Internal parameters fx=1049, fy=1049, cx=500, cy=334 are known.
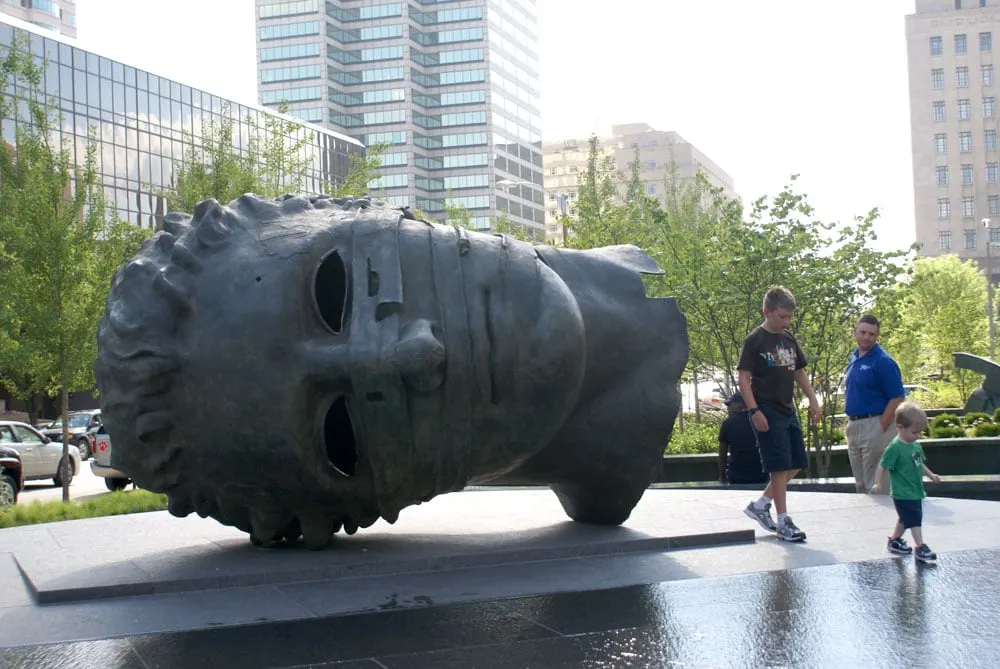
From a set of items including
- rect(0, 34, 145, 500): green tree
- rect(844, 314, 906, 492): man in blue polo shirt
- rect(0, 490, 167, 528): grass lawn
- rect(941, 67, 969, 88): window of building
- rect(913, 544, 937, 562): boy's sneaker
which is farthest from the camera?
rect(941, 67, 969, 88): window of building

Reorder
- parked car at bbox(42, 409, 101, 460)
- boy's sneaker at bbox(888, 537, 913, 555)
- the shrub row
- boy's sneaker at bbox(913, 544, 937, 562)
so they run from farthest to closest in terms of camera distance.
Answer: parked car at bbox(42, 409, 101, 460) → the shrub row → boy's sneaker at bbox(888, 537, 913, 555) → boy's sneaker at bbox(913, 544, 937, 562)

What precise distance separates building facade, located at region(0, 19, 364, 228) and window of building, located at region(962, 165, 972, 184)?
247 feet

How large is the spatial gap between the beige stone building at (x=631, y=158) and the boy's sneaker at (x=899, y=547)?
400 ft

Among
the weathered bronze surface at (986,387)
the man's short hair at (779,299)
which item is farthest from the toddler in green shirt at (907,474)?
the weathered bronze surface at (986,387)

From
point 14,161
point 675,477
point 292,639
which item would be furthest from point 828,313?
point 14,161

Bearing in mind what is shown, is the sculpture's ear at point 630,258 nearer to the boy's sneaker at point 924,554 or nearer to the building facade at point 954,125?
the boy's sneaker at point 924,554

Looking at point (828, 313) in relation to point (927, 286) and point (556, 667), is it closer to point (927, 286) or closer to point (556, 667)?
point (556, 667)

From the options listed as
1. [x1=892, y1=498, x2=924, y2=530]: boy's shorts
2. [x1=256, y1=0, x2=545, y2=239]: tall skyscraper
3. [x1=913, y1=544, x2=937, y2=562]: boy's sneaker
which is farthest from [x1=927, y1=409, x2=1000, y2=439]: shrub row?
[x1=256, y1=0, x2=545, y2=239]: tall skyscraper

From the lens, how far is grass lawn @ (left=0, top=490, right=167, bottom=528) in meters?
12.9

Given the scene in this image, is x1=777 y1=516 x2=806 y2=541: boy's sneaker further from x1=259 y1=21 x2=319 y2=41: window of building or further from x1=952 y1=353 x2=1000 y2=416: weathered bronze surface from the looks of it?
x1=259 y1=21 x2=319 y2=41: window of building

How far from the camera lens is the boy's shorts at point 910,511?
7.43m

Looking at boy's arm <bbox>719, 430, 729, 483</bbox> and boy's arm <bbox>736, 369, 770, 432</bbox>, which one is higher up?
boy's arm <bbox>736, 369, 770, 432</bbox>

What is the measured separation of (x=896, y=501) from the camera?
7527mm

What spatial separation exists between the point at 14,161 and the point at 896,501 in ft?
57.8
